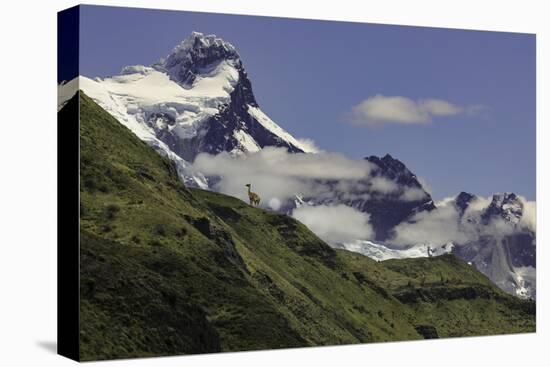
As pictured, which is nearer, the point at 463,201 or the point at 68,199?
the point at 68,199

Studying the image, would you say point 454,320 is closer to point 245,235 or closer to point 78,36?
point 245,235

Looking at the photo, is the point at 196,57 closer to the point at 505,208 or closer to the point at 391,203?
the point at 391,203

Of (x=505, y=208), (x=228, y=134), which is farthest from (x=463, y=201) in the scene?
(x=228, y=134)

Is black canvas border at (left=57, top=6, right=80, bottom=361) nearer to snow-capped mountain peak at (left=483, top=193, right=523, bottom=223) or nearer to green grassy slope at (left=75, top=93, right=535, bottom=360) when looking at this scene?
green grassy slope at (left=75, top=93, right=535, bottom=360)

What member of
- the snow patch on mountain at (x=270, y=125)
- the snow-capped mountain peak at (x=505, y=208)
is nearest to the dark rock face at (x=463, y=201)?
the snow-capped mountain peak at (x=505, y=208)

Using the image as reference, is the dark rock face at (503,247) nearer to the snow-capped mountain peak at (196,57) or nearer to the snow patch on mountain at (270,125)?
the snow patch on mountain at (270,125)

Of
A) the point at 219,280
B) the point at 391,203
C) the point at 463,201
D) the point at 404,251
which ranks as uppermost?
the point at 391,203

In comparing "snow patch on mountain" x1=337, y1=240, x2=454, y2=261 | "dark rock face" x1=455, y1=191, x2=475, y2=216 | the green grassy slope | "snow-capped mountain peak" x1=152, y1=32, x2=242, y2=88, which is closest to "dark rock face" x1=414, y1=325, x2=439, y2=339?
the green grassy slope
